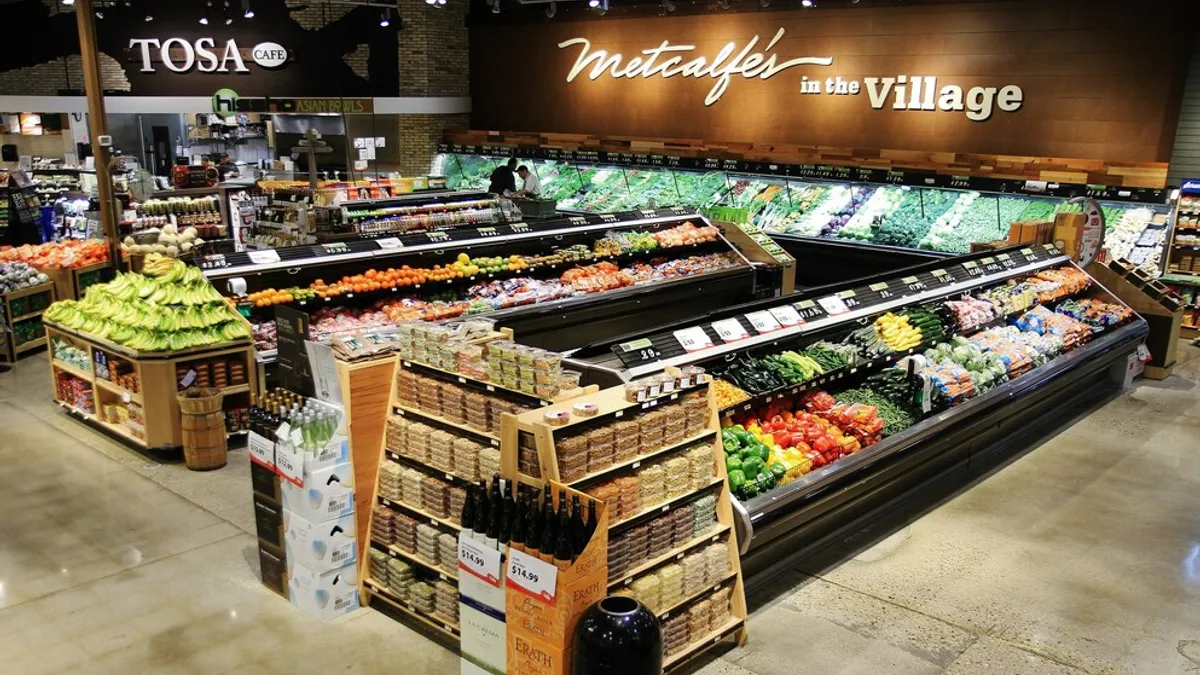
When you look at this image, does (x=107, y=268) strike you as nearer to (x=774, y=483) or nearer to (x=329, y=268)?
(x=329, y=268)

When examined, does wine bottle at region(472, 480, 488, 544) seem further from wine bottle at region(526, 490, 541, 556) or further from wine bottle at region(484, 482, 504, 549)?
wine bottle at region(526, 490, 541, 556)

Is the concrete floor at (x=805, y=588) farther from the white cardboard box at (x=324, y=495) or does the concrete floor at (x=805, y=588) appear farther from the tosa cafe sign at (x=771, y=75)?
the tosa cafe sign at (x=771, y=75)

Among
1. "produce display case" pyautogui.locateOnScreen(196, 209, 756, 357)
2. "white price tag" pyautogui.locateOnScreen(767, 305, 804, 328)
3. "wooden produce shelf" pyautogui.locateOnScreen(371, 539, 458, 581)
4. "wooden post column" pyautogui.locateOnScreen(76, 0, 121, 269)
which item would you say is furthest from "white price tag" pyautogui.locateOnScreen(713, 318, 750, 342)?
"wooden post column" pyautogui.locateOnScreen(76, 0, 121, 269)

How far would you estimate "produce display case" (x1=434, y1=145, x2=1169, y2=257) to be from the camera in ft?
36.2

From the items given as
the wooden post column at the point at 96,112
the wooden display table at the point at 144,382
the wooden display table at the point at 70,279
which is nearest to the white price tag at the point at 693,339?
the wooden display table at the point at 144,382

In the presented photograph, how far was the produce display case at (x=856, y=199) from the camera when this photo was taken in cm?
1104

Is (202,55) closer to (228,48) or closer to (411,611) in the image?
(228,48)

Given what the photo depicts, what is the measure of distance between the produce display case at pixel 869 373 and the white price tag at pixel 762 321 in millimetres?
14

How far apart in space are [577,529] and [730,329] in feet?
8.21

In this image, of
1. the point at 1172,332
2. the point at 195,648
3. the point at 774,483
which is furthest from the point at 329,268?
the point at 1172,332

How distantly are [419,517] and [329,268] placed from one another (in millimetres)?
4421

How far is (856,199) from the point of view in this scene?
1316cm

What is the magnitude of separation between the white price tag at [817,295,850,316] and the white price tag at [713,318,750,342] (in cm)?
99

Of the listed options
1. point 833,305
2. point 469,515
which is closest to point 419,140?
point 833,305
